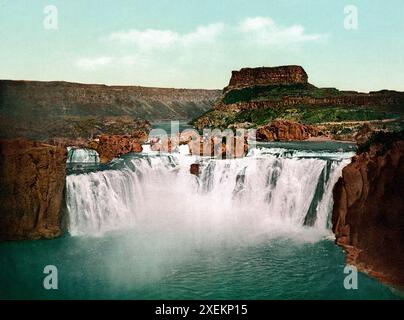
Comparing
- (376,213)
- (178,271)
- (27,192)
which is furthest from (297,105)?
(178,271)

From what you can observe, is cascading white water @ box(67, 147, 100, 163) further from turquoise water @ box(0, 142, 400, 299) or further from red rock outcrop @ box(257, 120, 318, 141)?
red rock outcrop @ box(257, 120, 318, 141)

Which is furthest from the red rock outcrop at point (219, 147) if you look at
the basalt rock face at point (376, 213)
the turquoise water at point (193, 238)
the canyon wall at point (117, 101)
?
the canyon wall at point (117, 101)

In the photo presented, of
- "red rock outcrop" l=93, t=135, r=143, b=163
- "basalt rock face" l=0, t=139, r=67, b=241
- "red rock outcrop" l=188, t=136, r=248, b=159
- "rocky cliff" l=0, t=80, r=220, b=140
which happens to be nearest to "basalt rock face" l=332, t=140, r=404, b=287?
"red rock outcrop" l=188, t=136, r=248, b=159

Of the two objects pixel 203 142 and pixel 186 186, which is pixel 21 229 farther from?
pixel 203 142

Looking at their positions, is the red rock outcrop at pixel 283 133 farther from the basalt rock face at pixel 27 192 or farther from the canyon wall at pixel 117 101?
the canyon wall at pixel 117 101

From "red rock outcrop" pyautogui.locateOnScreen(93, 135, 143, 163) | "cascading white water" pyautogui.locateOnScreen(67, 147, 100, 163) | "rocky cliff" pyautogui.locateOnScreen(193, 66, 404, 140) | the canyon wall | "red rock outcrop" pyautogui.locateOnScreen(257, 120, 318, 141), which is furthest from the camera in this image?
the canyon wall

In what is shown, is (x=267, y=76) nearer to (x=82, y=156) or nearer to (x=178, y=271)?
(x=82, y=156)
